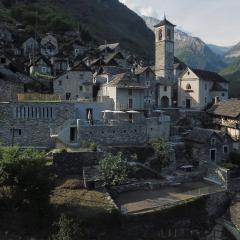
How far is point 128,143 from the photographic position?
52.1 m

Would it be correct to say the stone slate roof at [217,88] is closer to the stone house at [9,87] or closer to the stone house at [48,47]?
the stone house at [9,87]

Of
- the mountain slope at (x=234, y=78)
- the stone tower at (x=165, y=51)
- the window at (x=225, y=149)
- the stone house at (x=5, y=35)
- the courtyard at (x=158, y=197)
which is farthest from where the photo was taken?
the mountain slope at (x=234, y=78)

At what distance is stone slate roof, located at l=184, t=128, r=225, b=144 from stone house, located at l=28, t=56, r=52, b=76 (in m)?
28.0

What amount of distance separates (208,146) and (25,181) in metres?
27.1

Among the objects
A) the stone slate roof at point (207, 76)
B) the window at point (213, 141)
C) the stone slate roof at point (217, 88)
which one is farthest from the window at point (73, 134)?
the stone slate roof at point (217, 88)

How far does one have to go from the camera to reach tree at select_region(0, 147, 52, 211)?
3562cm

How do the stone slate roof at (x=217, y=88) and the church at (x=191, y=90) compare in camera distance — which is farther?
the stone slate roof at (x=217, y=88)

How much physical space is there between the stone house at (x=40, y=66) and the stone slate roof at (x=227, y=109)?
27546mm

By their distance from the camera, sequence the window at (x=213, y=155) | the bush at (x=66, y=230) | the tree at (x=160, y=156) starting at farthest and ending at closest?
the window at (x=213, y=155) → the tree at (x=160, y=156) → the bush at (x=66, y=230)

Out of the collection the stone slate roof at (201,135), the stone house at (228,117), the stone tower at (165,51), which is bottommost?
the stone slate roof at (201,135)

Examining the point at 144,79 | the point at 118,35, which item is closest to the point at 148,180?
the point at 144,79

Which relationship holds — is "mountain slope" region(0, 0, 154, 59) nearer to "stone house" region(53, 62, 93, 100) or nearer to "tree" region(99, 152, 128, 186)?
"stone house" region(53, 62, 93, 100)

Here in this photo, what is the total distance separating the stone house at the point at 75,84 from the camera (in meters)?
62.2

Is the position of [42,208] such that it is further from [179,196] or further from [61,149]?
[179,196]
